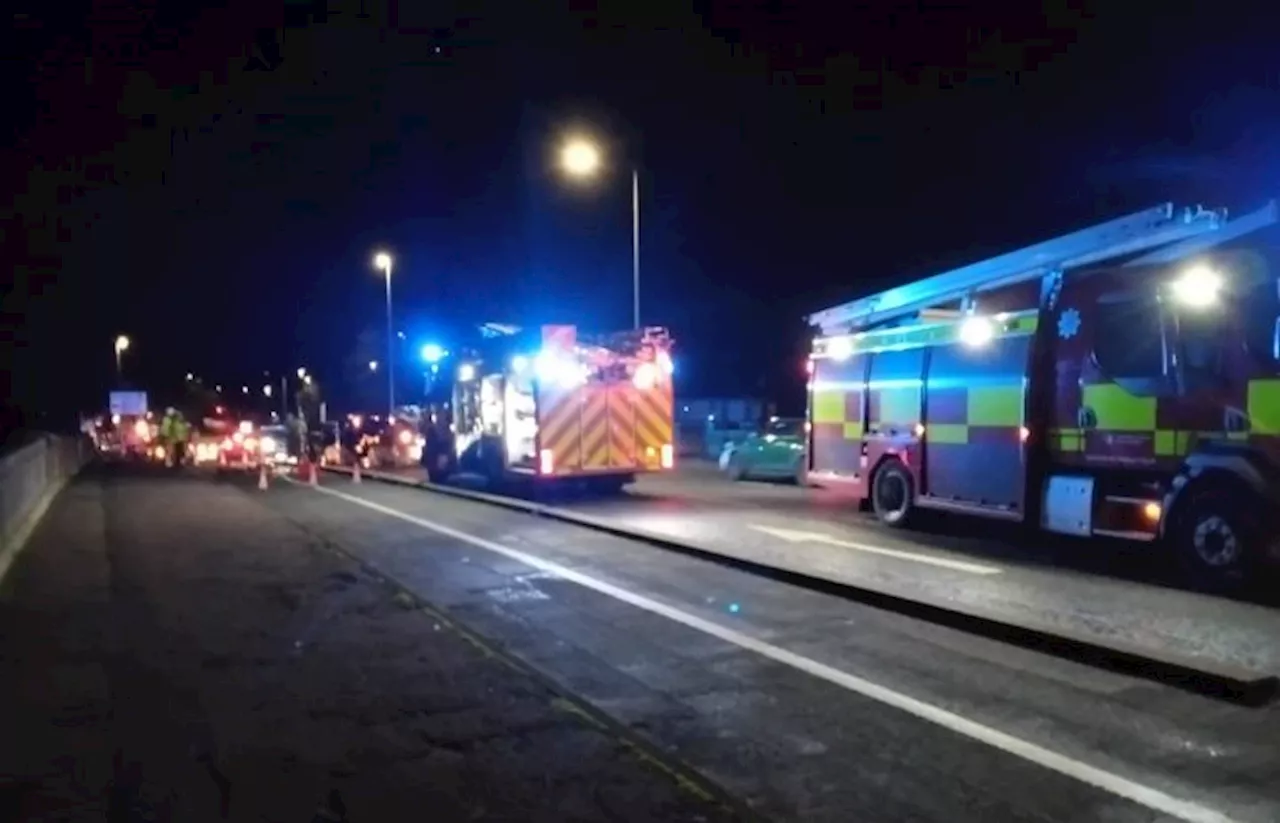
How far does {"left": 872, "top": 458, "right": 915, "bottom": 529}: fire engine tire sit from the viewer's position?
1622 centimetres

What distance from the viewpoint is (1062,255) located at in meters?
14.0

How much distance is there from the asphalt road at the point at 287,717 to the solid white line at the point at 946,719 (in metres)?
1.61

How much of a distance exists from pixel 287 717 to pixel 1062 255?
9.79 metres

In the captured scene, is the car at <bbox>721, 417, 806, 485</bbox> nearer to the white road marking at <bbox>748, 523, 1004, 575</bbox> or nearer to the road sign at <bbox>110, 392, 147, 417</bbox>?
the white road marking at <bbox>748, 523, 1004, 575</bbox>

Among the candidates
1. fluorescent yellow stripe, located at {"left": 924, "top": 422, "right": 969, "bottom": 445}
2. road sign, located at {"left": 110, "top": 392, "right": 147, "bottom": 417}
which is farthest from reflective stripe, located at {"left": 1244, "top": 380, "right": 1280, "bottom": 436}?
road sign, located at {"left": 110, "top": 392, "right": 147, "bottom": 417}

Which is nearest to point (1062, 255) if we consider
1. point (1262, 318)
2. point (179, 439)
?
point (1262, 318)

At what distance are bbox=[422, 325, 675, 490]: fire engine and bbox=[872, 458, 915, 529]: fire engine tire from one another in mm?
6815

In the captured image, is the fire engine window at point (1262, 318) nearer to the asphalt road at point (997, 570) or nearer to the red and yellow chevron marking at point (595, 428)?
the asphalt road at point (997, 570)

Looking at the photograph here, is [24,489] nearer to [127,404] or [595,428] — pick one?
[595,428]

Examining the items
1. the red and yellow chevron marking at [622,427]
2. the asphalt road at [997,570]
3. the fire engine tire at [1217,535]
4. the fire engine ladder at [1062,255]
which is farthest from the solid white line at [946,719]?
the red and yellow chevron marking at [622,427]

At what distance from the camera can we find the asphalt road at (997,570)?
928 centimetres

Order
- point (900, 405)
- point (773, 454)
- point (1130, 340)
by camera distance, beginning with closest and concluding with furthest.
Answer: point (1130, 340)
point (900, 405)
point (773, 454)

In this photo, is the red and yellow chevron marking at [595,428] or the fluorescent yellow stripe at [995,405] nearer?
the fluorescent yellow stripe at [995,405]

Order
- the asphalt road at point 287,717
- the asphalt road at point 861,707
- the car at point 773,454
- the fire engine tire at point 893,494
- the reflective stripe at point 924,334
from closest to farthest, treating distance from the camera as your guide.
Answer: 1. the asphalt road at point 861,707
2. the asphalt road at point 287,717
3. the reflective stripe at point 924,334
4. the fire engine tire at point 893,494
5. the car at point 773,454
